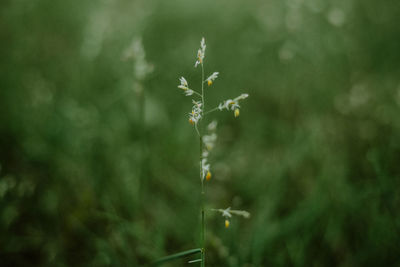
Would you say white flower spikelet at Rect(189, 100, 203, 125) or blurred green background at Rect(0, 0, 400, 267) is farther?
blurred green background at Rect(0, 0, 400, 267)

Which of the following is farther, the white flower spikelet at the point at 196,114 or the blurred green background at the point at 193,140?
the blurred green background at the point at 193,140

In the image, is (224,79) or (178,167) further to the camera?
(224,79)

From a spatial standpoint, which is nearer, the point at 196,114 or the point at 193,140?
the point at 196,114

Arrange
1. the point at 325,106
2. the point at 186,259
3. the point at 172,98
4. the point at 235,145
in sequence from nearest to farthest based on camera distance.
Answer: the point at 186,259, the point at 235,145, the point at 325,106, the point at 172,98

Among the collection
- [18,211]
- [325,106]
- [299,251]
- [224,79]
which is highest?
[224,79]

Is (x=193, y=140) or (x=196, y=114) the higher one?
(x=193, y=140)

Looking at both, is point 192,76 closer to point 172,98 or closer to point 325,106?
point 172,98

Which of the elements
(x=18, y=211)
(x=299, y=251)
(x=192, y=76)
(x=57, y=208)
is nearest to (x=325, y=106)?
(x=192, y=76)

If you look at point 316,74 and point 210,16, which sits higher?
point 210,16
